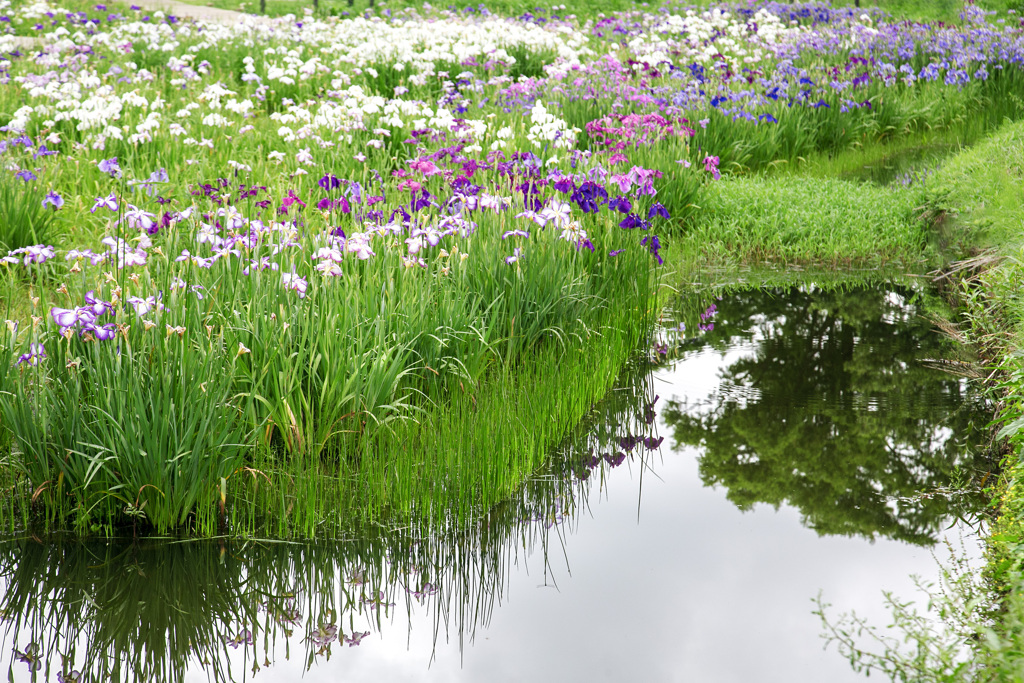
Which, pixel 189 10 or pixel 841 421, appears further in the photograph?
pixel 189 10

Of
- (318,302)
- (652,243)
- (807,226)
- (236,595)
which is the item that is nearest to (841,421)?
(652,243)

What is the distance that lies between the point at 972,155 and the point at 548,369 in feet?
20.6

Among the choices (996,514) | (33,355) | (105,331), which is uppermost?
(105,331)

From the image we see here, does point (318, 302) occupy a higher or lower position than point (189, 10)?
lower

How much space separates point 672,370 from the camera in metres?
4.78

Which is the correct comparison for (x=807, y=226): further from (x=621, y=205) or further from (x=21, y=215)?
(x=21, y=215)

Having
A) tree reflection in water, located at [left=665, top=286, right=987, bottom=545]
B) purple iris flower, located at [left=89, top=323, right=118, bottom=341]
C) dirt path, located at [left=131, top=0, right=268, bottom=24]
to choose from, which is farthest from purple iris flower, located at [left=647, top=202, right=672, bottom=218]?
dirt path, located at [left=131, top=0, right=268, bottom=24]

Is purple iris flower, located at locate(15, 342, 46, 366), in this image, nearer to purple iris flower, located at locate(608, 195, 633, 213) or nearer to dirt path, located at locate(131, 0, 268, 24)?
purple iris flower, located at locate(608, 195, 633, 213)

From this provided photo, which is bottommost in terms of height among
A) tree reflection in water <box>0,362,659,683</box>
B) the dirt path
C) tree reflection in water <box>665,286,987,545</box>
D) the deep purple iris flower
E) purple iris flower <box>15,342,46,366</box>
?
tree reflection in water <box>0,362,659,683</box>

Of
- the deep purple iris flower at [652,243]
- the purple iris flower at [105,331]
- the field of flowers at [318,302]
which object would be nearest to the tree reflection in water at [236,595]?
the field of flowers at [318,302]

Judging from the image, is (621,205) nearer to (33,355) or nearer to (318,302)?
(318,302)

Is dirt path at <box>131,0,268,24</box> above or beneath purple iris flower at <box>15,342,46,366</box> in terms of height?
above

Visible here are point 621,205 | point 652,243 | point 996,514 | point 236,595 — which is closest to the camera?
point 236,595

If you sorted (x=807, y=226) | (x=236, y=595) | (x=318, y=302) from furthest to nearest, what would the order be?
1. (x=807, y=226)
2. (x=318, y=302)
3. (x=236, y=595)
